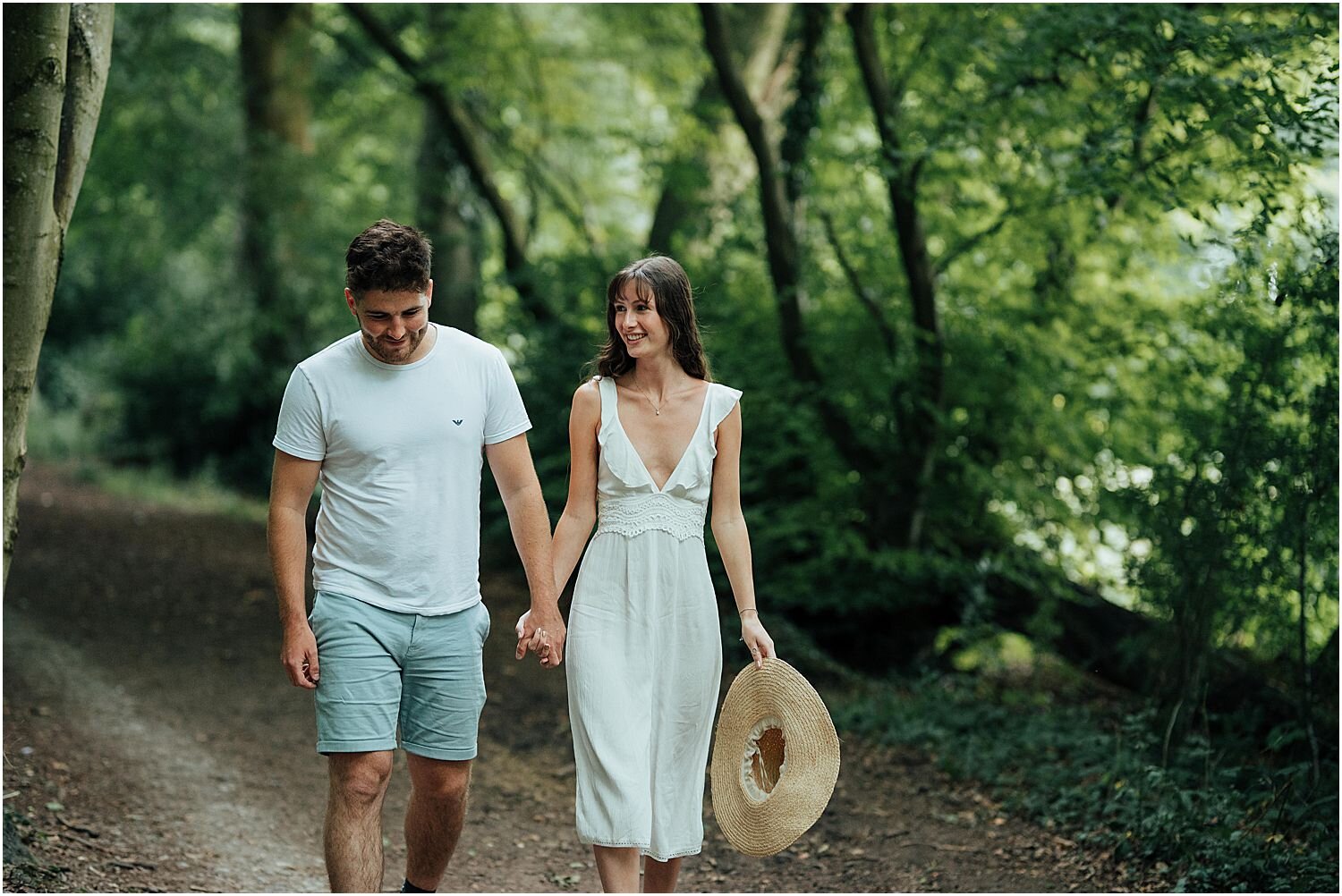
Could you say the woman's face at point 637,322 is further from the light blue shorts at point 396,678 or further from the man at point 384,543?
the light blue shorts at point 396,678

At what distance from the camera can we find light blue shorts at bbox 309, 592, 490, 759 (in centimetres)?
364

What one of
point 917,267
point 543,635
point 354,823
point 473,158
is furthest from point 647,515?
point 473,158

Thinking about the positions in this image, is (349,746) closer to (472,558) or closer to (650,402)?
(472,558)

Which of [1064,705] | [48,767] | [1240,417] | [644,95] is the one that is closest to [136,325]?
[644,95]

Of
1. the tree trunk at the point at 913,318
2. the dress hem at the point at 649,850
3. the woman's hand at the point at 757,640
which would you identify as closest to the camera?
the dress hem at the point at 649,850

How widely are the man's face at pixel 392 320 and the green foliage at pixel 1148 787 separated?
12.1 feet

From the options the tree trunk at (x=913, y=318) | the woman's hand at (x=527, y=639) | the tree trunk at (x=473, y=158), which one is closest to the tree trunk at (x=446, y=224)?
the tree trunk at (x=473, y=158)

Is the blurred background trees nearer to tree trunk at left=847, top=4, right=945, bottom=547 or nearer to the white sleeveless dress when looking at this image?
tree trunk at left=847, top=4, right=945, bottom=547

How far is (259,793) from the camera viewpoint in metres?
6.16

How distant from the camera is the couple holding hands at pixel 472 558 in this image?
12.0 ft

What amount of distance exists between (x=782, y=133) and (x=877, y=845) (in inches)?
235

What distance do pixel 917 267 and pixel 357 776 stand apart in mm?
5657

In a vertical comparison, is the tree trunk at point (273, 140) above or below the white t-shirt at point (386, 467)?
above

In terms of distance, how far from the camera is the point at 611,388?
4.11 meters
